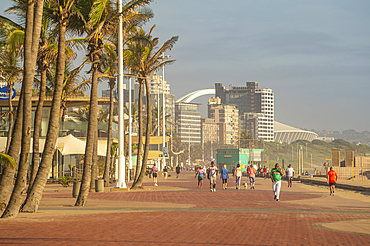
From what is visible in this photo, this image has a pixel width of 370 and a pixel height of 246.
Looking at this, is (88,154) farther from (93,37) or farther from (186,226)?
(186,226)

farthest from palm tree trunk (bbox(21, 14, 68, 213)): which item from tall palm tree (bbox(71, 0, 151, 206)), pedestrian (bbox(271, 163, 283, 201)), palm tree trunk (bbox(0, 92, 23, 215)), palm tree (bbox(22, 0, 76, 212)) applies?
pedestrian (bbox(271, 163, 283, 201))

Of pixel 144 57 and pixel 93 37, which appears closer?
pixel 93 37

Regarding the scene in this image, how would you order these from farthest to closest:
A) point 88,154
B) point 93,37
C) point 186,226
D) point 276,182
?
point 276,182 < point 93,37 < point 88,154 < point 186,226

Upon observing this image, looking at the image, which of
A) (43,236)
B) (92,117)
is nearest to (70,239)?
(43,236)

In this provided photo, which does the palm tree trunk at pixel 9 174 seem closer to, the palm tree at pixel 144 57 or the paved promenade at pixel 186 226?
the paved promenade at pixel 186 226

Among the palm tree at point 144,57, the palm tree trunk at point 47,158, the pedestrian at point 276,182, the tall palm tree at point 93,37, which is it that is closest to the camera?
the palm tree trunk at point 47,158

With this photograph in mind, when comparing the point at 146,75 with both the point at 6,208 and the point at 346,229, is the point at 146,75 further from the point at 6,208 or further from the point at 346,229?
the point at 346,229

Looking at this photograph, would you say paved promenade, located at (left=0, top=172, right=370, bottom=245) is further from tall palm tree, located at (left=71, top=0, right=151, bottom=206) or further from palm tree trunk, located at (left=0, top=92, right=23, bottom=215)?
tall palm tree, located at (left=71, top=0, right=151, bottom=206)

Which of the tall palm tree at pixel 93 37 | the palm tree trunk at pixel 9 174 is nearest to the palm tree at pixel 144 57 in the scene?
the tall palm tree at pixel 93 37

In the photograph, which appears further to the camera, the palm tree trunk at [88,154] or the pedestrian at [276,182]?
the pedestrian at [276,182]

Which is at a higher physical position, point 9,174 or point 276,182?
point 9,174

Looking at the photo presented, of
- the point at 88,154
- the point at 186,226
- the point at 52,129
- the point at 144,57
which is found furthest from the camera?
the point at 144,57

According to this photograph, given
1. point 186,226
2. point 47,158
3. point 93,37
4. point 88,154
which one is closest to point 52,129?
point 47,158

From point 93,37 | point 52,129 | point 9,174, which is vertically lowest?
point 9,174
